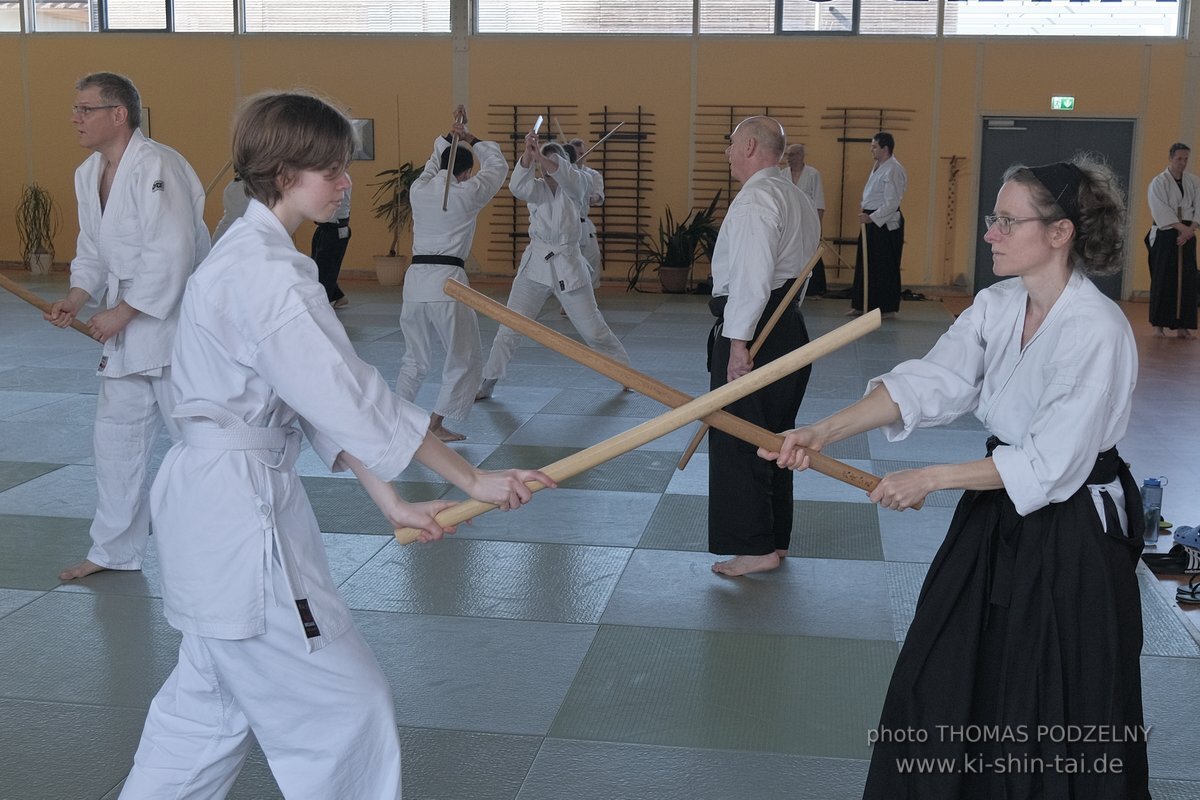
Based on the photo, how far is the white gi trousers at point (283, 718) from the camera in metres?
1.96

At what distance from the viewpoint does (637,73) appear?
13.7 m

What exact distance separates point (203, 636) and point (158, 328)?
2131 millimetres

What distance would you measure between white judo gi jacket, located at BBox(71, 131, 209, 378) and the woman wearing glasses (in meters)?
2.49

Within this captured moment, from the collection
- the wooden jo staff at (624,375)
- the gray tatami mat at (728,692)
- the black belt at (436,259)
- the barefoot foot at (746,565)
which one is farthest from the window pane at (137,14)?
the wooden jo staff at (624,375)

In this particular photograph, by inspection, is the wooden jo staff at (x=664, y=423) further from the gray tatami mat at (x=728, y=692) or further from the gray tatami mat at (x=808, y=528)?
the gray tatami mat at (x=808, y=528)

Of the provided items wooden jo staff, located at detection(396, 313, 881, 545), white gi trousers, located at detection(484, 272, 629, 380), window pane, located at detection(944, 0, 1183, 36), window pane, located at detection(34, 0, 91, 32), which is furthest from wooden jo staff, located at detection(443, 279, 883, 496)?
window pane, located at detection(34, 0, 91, 32)

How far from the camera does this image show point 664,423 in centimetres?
224

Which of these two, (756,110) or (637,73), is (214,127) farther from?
(756,110)

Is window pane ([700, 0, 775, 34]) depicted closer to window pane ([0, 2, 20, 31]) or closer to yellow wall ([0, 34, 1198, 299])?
yellow wall ([0, 34, 1198, 299])

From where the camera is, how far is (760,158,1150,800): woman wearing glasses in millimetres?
2148

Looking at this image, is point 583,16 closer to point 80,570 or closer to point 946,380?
point 80,570

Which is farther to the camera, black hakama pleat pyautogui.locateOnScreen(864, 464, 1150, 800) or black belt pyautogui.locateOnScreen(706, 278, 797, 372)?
black belt pyautogui.locateOnScreen(706, 278, 797, 372)

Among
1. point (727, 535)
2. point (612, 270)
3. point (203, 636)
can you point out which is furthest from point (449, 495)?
point (612, 270)

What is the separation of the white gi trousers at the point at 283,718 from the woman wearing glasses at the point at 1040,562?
97cm
